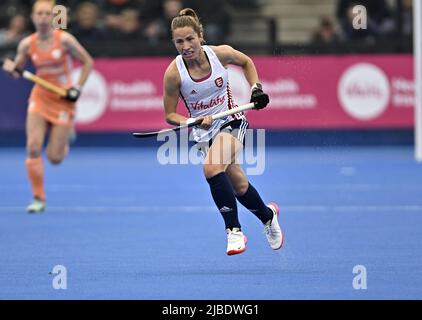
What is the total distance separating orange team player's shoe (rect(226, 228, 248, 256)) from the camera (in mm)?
7855

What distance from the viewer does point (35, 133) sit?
1137 centimetres

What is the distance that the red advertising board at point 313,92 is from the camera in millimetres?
17469

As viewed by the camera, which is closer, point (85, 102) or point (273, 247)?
point (273, 247)

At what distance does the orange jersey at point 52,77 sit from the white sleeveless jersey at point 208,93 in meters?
3.63

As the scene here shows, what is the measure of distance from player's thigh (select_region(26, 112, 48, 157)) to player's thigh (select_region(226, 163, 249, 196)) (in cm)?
354

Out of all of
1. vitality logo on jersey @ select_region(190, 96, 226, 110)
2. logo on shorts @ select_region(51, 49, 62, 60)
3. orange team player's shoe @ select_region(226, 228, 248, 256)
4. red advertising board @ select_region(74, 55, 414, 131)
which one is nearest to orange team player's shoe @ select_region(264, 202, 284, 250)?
orange team player's shoe @ select_region(226, 228, 248, 256)

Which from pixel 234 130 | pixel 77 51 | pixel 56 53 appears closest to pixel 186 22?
pixel 234 130

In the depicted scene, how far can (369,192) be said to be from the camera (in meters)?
12.8

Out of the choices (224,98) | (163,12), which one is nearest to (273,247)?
(224,98)

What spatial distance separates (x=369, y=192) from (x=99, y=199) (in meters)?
2.94

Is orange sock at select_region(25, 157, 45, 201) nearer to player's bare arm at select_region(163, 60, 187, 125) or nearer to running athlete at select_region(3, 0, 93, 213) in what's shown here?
running athlete at select_region(3, 0, 93, 213)

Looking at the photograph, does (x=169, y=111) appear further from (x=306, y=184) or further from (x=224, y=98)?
(x=306, y=184)

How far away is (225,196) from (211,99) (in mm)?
684

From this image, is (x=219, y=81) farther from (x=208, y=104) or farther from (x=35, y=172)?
(x=35, y=172)
